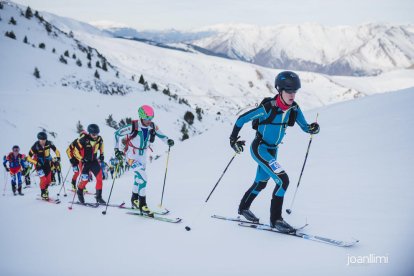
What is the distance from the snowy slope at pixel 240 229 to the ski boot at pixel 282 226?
0.16 meters

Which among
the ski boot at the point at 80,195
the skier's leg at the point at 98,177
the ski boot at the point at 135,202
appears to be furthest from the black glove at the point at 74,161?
the ski boot at the point at 135,202

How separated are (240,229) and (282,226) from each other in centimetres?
83

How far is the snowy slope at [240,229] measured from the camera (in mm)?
4711

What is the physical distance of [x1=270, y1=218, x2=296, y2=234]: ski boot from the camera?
5.32 metres

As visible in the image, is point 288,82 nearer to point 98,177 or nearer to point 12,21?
point 98,177

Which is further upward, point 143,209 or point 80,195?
point 143,209

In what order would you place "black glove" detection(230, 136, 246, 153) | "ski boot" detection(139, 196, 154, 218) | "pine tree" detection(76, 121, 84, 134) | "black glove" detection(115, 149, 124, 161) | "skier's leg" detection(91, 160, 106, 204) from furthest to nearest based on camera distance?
1. "pine tree" detection(76, 121, 84, 134)
2. "skier's leg" detection(91, 160, 106, 204)
3. "black glove" detection(115, 149, 124, 161)
4. "ski boot" detection(139, 196, 154, 218)
5. "black glove" detection(230, 136, 246, 153)

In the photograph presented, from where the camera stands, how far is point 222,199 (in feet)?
26.0

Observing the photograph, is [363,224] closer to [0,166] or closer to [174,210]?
[174,210]

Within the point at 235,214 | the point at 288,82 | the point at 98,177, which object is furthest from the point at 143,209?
the point at 288,82

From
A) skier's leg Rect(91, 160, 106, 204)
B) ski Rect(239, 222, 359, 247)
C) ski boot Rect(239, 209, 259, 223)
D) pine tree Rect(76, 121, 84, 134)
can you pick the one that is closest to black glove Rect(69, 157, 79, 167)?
skier's leg Rect(91, 160, 106, 204)

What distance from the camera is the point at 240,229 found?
586cm

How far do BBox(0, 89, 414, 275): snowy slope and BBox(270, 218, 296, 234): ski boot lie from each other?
156 millimetres

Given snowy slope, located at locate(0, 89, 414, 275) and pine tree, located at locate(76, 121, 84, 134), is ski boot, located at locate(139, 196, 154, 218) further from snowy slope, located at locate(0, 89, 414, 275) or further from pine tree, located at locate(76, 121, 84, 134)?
pine tree, located at locate(76, 121, 84, 134)
